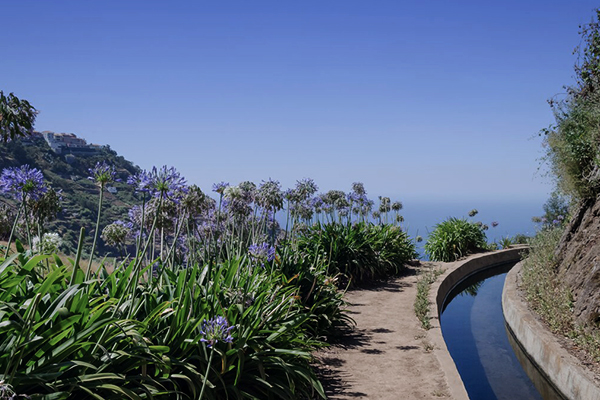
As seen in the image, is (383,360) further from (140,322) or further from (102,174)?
(102,174)

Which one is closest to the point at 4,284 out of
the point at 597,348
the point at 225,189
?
the point at 225,189

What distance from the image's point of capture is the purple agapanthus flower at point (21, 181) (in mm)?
4070

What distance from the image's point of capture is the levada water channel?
285 inches

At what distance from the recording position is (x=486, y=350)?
9.11 m

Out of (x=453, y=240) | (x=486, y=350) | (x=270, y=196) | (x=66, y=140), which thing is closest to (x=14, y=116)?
(x=270, y=196)

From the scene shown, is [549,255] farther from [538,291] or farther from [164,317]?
[164,317]

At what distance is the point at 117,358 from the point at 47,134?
81.6 meters

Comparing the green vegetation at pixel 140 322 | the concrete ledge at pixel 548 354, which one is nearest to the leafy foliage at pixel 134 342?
the green vegetation at pixel 140 322

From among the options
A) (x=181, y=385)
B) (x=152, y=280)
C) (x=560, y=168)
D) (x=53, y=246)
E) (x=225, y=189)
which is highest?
(x=560, y=168)

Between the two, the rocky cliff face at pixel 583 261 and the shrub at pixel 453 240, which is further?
the shrub at pixel 453 240

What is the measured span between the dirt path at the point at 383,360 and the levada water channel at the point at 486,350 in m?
0.97

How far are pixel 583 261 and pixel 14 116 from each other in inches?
347

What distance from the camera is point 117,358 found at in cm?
367

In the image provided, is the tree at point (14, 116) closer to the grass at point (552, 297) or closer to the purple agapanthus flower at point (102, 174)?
the purple agapanthus flower at point (102, 174)
